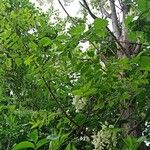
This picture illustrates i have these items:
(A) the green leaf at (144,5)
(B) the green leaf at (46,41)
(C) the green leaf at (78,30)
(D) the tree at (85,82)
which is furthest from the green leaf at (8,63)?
(A) the green leaf at (144,5)

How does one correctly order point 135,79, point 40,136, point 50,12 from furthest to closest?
point 50,12
point 40,136
point 135,79

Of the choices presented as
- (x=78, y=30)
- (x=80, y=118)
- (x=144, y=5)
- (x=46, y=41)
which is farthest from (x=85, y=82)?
(x=144, y=5)

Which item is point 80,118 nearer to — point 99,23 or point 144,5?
point 99,23

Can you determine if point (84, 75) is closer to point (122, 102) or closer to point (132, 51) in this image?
point (122, 102)

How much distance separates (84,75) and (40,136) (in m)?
1.44

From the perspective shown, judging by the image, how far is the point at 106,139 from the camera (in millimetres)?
2543

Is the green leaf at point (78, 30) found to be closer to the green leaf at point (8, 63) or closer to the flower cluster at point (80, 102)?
the flower cluster at point (80, 102)

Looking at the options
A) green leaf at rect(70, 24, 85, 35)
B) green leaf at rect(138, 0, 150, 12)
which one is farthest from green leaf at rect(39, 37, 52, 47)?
green leaf at rect(138, 0, 150, 12)

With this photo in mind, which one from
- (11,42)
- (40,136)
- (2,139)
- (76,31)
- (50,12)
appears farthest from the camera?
(50,12)

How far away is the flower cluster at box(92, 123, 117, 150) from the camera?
250 centimetres

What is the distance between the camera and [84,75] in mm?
2328

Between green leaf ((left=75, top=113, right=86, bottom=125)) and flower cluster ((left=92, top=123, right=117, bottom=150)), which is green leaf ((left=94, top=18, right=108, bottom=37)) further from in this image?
flower cluster ((left=92, top=123, right=117, bottom=150))

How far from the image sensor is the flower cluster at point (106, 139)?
250 centimetres

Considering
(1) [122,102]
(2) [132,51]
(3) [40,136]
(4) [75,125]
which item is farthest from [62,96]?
(4) [75,125]
